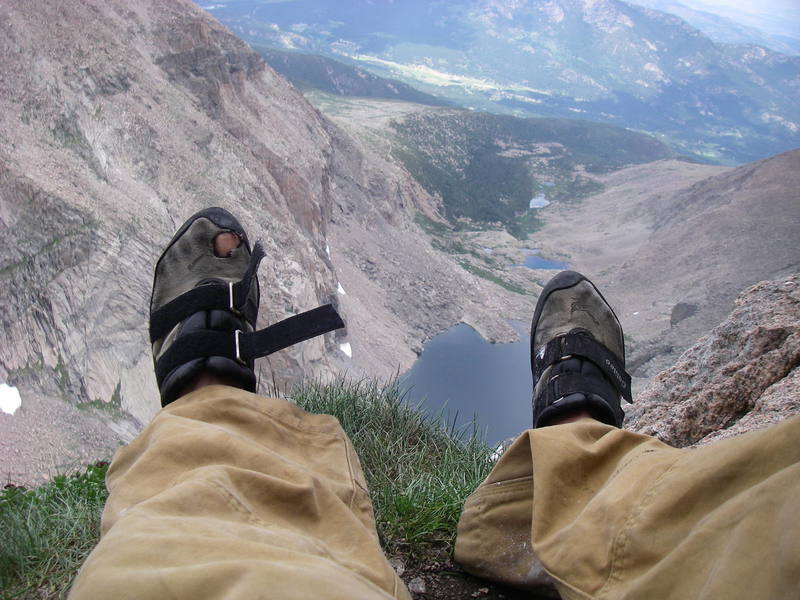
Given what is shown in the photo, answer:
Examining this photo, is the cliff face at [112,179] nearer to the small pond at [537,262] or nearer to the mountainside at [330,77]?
the small pond at [537,262]

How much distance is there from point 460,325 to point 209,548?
39.3 m

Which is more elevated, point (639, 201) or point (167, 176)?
point (167, 176)

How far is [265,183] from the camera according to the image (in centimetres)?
2166

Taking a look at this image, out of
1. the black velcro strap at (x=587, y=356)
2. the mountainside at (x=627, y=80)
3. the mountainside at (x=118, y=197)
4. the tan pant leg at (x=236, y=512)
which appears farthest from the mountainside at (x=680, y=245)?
the mountainside at (x=627, y=80)

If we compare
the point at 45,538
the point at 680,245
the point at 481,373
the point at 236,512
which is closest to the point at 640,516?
the point at 236,512

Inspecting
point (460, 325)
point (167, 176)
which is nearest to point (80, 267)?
point (167, 176)

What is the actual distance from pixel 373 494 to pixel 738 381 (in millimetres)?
1494

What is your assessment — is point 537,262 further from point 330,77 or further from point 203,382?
point 203,382

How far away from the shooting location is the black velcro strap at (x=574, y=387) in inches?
88.2

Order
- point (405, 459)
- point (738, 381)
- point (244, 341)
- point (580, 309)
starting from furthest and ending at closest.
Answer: point (580, 309) → point (405, 459) → point (738, 381) → point (244, 341)

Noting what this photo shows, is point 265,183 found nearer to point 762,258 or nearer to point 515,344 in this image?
point 515,344

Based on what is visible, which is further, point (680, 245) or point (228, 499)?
point (680, 245)

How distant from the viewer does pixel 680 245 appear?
159 feet

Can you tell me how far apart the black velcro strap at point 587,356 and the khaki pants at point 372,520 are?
77 centimetres
